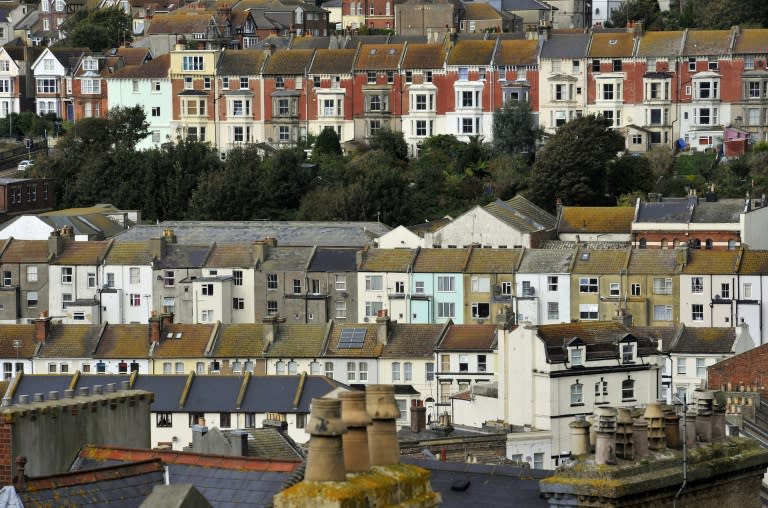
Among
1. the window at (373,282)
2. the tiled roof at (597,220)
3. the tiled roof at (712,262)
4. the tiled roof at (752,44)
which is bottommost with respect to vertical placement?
the window at (373,282)

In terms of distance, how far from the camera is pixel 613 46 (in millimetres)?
115000

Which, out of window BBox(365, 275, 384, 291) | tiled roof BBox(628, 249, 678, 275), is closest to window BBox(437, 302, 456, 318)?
window BBox(365, 275, 384, 291)

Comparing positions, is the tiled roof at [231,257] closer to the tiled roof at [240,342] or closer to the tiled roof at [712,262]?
the tiled roof at [240,342]

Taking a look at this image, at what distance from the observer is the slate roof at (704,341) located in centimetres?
7562

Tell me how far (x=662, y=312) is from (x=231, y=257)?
18.5 meters

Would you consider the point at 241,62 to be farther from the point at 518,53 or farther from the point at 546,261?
the point at 546,261

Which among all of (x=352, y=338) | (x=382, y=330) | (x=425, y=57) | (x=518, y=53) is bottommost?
(x=352, y=338)

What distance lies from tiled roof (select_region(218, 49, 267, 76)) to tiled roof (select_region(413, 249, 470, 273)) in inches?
1273

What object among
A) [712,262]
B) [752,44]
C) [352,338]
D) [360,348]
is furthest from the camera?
[752,44]

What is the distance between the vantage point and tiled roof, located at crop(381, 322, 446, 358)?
253ft

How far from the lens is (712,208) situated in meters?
93.8

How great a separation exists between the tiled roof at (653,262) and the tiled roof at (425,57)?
31.2 m

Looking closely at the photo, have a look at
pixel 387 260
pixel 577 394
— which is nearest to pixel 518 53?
pixel 387 260

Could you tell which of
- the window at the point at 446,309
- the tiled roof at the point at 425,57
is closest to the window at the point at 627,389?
the window at the point at 446,309
